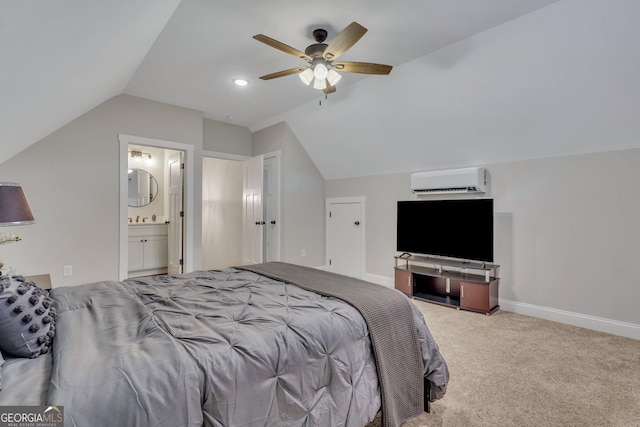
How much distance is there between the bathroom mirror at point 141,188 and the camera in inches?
226

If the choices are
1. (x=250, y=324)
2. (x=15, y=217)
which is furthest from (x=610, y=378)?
(x=15, y=217)

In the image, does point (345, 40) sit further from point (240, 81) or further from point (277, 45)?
point (240, 81)

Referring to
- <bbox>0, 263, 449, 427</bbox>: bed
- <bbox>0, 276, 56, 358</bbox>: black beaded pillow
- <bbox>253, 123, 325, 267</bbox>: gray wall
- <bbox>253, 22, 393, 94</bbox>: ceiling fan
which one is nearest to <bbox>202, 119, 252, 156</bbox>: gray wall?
<bbox>253, 123, 325, 267</bbox>: gray wall

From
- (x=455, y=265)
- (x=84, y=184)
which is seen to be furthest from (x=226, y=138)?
(x=455, y=265)

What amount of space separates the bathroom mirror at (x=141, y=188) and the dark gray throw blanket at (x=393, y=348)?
522 centimetres

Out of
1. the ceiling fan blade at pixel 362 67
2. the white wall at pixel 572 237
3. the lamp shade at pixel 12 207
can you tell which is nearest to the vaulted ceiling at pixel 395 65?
the white wall at pixel 572 237

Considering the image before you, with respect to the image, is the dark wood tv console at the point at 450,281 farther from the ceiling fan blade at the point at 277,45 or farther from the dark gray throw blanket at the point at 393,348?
the ceiling fan blade at the point at 277,45

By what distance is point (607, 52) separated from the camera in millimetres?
2355

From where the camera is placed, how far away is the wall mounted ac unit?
361cm

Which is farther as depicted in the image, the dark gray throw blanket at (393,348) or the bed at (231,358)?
the dark gray throw blanket at (393,348)

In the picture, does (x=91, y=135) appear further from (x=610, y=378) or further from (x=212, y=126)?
(x=610, y=378)

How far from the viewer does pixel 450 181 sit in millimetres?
3805

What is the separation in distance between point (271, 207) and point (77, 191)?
8.61 ft

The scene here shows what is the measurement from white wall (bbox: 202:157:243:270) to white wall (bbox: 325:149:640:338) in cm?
444
